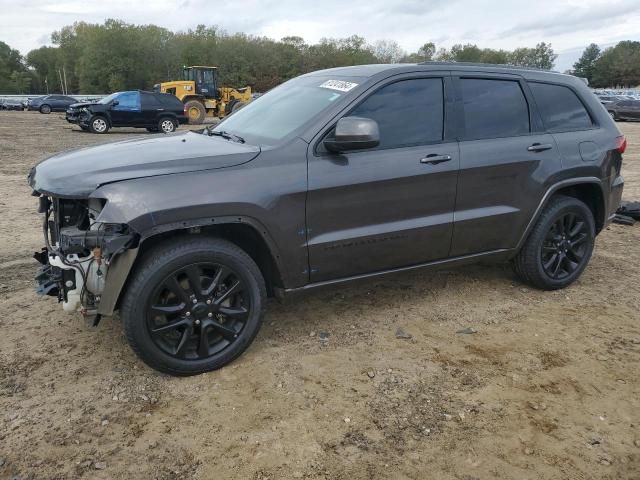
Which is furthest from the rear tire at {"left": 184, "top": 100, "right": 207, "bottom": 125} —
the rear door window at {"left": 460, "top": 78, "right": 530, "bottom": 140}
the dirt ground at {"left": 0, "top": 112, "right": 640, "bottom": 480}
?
the rear door window at {"left": 460, "top": 78, "right": 530, "bottom": 140}

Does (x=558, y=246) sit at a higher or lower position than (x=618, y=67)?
lower

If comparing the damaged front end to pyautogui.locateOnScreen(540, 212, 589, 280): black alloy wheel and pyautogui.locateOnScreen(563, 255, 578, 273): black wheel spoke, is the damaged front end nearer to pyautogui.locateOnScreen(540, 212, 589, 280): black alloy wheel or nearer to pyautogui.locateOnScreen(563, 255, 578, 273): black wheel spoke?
pyautogui.locateOnScreen(540, 212, 589, 280): black alloy wheel

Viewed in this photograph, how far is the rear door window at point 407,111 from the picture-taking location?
377cm

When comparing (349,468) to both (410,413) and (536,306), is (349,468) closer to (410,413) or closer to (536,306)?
(410,413)

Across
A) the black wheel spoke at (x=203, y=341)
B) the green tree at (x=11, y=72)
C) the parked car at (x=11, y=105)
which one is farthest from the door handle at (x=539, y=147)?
the green tree at (x=11, y=72)

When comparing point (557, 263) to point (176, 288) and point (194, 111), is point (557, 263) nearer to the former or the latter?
point (176, 288)

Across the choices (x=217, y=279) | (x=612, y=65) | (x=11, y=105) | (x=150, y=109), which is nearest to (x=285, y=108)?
(x=217, y=279)

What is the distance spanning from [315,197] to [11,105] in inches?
1817

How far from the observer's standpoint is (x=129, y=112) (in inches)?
762

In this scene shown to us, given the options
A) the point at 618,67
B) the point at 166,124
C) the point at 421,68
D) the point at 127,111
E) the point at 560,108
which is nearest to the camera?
the point at 421,68

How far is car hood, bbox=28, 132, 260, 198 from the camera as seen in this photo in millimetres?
3076

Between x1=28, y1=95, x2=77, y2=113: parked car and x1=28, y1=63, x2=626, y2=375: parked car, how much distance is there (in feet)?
123

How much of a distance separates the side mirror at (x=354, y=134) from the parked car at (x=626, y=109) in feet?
99.5

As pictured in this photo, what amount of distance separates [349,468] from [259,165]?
1785 mm
